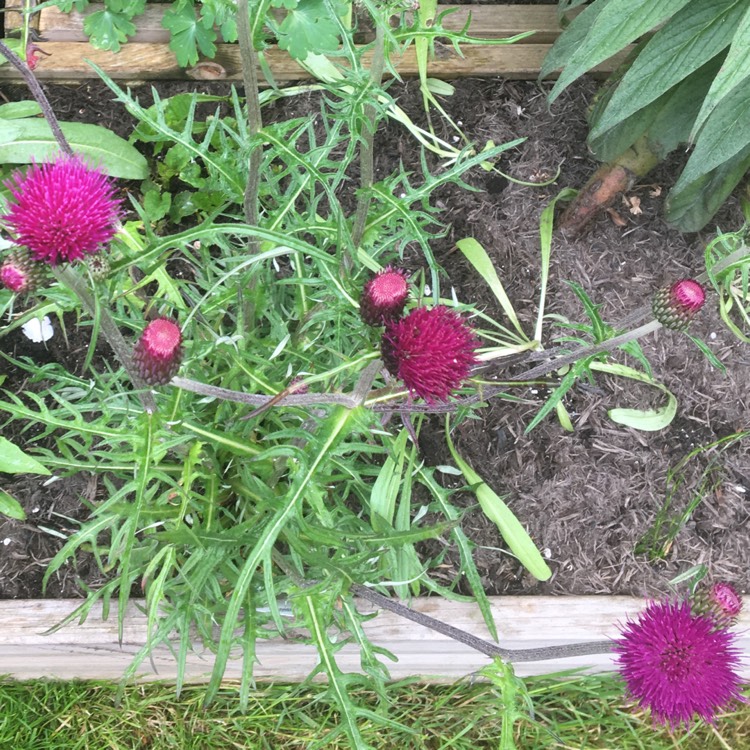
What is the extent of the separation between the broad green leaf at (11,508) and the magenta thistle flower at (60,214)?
70 cm

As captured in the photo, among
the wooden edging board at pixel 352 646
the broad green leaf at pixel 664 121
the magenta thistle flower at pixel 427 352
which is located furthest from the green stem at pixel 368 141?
the wooden edging board at pixel 352 646

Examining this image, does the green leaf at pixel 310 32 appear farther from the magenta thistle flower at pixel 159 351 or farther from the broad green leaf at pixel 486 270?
the magenta thistle flower at pixel 159 351

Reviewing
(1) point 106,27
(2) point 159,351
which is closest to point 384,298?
(2) point 159,351

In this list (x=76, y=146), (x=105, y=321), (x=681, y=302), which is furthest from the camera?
(x=76, y=146)

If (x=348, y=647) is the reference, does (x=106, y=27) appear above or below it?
above

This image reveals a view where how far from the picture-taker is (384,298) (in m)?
0.85

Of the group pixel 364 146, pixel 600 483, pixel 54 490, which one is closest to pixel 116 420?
pixel 54 490

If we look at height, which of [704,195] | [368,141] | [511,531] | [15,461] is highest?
[368,141]

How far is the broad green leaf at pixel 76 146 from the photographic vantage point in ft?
4.78

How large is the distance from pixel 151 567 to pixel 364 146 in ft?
2.27

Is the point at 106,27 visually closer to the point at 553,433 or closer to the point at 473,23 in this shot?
the point at 473,23

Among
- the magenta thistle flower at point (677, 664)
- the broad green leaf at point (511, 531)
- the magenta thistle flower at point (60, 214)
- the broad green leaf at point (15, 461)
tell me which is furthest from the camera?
the broad green leaf at point (511, 531)

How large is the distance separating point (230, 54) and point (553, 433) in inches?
41.7

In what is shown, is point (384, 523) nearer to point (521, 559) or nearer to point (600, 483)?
point (521, 559)
